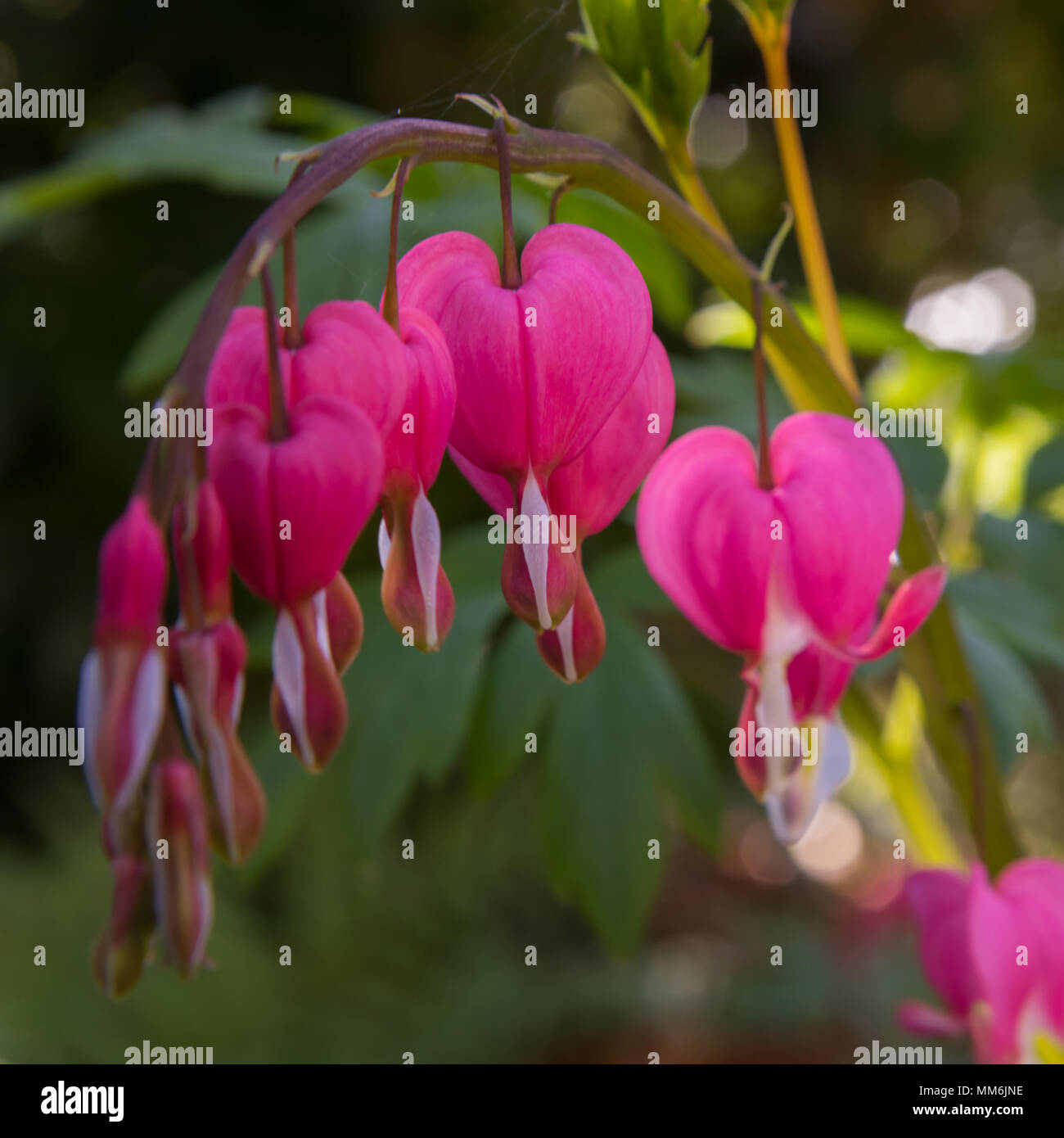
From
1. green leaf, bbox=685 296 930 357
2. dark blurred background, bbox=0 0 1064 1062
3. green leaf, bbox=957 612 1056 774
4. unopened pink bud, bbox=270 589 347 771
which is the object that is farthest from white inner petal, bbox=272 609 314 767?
dark blurred background, bbox=0 0 1064 1062

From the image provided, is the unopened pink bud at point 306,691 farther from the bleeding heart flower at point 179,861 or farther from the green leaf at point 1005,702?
the green leaf at point 1005,702

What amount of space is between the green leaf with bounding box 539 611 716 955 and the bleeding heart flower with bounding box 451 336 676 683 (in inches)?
20.7

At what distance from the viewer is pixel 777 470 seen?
2.01 feet

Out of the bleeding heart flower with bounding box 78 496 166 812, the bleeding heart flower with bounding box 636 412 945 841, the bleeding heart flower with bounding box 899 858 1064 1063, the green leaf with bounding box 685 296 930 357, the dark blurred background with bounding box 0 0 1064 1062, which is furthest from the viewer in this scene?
the dark blurred background with bounding box 0 0 1064 1062

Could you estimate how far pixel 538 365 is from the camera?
51cm

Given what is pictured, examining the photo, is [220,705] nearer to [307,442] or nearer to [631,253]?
[307,442]

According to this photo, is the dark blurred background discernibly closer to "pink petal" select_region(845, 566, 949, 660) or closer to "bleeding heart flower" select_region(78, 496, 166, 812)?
"pink petal" select_region(845, 566, 949, 660)

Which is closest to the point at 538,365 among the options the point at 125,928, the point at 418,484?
the point at 418,484

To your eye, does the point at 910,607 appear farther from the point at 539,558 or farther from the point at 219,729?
the point at 219,729

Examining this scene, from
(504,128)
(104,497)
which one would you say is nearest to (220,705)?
(504,128)

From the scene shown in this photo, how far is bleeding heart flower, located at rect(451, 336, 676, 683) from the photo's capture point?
0.55 metres

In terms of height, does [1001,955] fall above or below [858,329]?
below

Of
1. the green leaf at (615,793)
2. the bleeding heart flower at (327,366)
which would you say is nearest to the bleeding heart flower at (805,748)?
the bleeding heart flower at (327,366)

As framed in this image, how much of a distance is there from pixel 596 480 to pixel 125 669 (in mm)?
269
